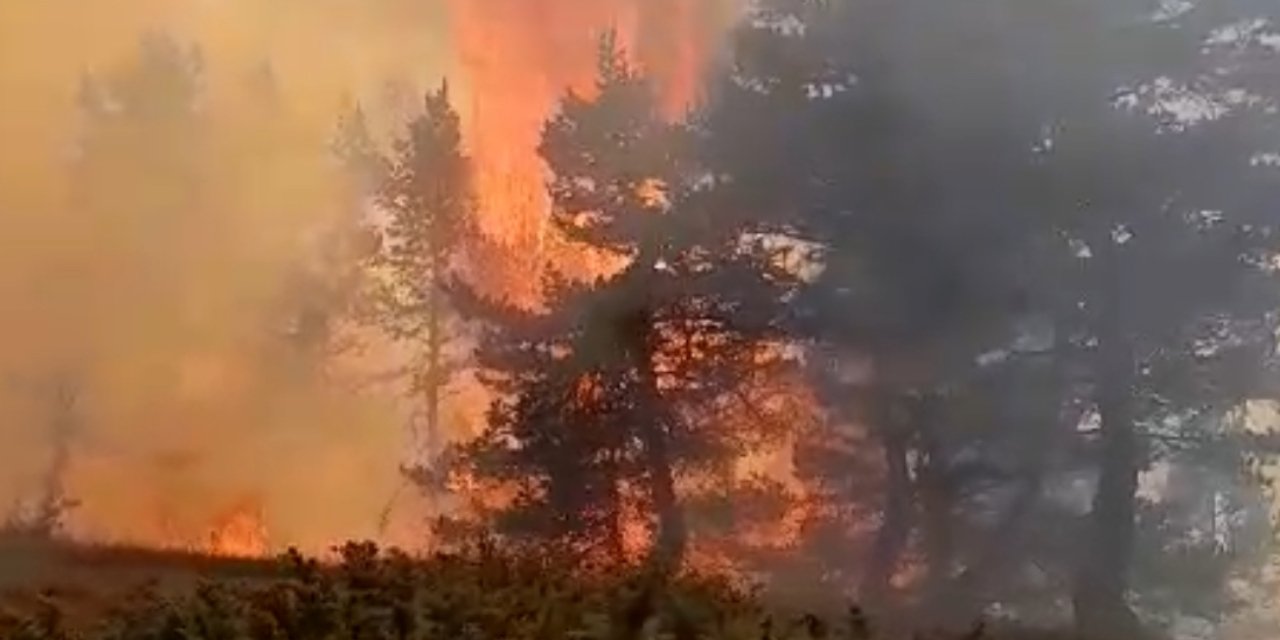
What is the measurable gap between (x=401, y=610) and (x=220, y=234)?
15.0 feet

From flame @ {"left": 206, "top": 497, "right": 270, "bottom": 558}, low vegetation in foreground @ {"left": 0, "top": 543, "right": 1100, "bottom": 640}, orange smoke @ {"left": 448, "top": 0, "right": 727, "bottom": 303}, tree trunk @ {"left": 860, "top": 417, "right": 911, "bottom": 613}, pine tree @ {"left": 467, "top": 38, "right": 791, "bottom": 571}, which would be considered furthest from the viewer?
orange smoke @ {"left": 448, "top": 0, "right": 727, "bottom": 303}

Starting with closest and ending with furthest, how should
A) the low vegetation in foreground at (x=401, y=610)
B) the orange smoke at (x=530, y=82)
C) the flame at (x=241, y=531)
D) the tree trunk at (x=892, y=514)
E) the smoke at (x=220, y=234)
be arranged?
the low vegetation in foreground at (x=401, y=610)
the flame at (x=241, y=531)
the smoke at (x=220, y=234)
the tree trunk at (x=892, y=514)
the orange smoke at (x=530, y=82)

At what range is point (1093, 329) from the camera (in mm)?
10383

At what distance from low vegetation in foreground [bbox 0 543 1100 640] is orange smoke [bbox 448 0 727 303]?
3.13 meters

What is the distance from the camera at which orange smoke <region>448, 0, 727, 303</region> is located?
35.4ft

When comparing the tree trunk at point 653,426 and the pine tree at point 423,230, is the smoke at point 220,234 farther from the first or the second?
the tree trunk at point 653,426

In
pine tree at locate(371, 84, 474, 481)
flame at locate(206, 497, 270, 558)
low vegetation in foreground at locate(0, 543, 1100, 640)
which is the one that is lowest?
low vegetation in foreground at locate(0, 543, 1100, 640)

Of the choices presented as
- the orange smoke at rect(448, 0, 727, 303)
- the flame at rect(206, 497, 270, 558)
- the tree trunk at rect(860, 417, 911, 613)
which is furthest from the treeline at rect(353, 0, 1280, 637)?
the flame at rect(206, 497, 270, 558)

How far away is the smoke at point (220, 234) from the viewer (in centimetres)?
991

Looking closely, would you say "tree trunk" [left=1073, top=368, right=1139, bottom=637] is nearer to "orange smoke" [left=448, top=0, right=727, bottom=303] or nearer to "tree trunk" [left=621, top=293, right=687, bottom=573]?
"tree trunk" [left=621, top=293, right=687, bottom=573]

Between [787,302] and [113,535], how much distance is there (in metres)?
3.66

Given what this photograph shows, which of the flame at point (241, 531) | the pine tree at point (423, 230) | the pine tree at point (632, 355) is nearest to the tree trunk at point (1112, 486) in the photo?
the pine tree at point (632, 355)

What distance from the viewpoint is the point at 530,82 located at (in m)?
11.0

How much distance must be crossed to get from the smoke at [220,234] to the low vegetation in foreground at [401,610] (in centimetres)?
207
